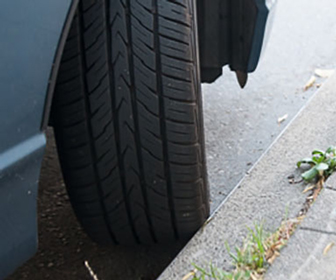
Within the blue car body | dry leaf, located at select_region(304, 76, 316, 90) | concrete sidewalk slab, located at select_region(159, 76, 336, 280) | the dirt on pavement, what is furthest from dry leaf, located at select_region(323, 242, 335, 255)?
dry leaf, located at select_region(304, 76, 316, 90)

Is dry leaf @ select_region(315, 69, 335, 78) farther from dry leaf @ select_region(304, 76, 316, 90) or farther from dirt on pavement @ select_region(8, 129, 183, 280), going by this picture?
dirt on pavement @ select_region(8, 129, 183, 280)

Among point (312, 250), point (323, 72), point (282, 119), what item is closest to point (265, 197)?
point (312, 250)

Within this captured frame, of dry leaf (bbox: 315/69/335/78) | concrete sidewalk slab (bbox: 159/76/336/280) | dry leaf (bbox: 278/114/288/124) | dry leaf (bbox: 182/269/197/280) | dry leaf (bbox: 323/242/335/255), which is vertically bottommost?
dry leaf (bbox: 315/69/335/78)

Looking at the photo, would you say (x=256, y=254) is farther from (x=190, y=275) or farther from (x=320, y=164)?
(x=320, y=164)

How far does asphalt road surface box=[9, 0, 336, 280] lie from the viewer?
2.02 metres

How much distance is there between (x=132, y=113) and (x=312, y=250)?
0.59 metres

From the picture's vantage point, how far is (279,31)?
399 centimetres

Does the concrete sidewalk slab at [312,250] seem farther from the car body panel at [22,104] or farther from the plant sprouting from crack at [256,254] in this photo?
the car body panel at [22,104]

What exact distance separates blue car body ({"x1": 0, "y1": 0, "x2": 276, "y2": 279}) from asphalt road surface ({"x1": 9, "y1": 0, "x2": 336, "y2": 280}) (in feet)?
1.96

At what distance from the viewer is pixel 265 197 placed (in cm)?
207

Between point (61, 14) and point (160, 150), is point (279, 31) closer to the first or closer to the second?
point (160, 150)

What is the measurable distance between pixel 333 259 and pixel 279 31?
2492 mm

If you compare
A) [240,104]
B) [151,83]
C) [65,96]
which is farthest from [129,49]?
[240,104]

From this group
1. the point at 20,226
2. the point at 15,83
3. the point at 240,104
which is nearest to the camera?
the point at 15,83
